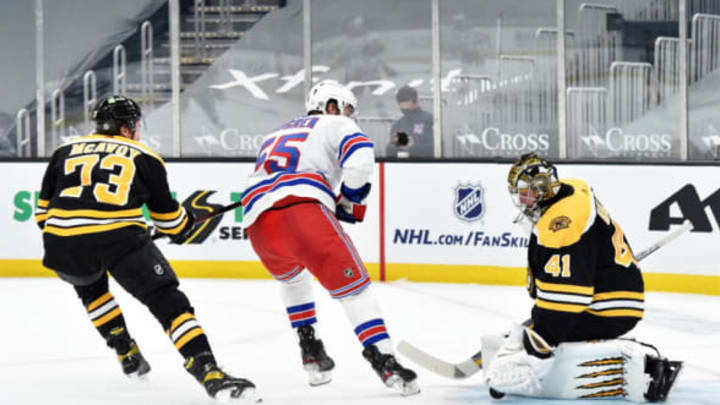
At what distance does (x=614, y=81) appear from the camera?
23.1 ft

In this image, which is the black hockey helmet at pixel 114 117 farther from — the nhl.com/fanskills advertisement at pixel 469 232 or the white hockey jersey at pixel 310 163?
the nhl.com/fanskills advertisement at pixel 469 232

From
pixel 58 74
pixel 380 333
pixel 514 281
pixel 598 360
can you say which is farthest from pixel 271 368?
pixel 58 74

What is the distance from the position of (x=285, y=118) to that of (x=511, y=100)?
1.58m

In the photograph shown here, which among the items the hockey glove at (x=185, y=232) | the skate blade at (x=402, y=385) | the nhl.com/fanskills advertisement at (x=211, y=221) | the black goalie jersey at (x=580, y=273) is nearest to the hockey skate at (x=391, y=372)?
the skate blade at (x=402, y=385)

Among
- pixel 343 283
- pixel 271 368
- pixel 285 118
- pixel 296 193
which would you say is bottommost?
pixel 271 368

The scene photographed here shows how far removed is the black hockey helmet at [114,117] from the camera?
3461mm

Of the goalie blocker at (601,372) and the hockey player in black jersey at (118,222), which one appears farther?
the hockey player in black jersey at (118,222)

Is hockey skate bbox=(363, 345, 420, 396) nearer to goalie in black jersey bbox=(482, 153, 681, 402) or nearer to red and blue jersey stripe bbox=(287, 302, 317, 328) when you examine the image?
goalie in black jersey bbox=(482, 153, 681, 402)

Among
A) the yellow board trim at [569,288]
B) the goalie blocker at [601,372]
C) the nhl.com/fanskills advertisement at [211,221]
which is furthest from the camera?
the nhl.com/fanskills advertisement at [211,221]

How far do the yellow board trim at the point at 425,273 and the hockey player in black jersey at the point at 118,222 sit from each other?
320cm

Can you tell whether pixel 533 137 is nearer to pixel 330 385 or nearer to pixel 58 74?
pixel 58 74

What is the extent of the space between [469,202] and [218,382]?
3.58 meters

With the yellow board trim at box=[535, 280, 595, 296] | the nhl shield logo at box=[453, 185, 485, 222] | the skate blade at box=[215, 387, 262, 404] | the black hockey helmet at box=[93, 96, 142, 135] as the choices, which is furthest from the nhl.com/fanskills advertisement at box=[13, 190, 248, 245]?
the yellow board trim at box=[535, 280, 595, 296]

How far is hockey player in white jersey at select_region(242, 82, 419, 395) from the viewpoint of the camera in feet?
10.7
